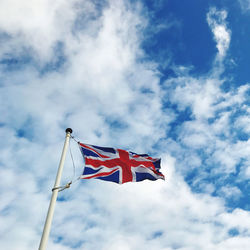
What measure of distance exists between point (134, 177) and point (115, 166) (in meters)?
1.57

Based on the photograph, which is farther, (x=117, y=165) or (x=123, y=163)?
(x=123, y=163)

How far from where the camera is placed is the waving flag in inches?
594

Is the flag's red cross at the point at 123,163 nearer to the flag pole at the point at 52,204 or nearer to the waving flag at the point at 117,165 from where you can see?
the waving flag at the point at 117,165

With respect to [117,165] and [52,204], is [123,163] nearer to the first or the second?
[117,165]

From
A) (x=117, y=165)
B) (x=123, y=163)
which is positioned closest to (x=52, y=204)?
(x=117, y=165)

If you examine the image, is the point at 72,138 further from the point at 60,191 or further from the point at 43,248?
the point at 43,248

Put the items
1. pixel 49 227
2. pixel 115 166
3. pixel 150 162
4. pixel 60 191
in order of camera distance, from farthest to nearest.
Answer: pixel 150 162
pixel 115 166
pixel 60 191
pixel 49 227

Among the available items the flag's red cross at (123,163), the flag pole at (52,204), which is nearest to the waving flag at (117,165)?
the flag's red cross at (123,163)

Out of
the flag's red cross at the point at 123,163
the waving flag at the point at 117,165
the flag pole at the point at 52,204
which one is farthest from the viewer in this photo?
the flag's red cross at the point at 123,163

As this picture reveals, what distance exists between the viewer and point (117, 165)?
16.8 meters

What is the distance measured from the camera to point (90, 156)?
1554 centimetres

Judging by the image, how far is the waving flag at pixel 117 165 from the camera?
15.1 meters

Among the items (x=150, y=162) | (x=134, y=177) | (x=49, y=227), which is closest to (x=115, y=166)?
(x=134, y=177)

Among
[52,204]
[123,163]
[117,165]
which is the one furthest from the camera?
[123,163]
